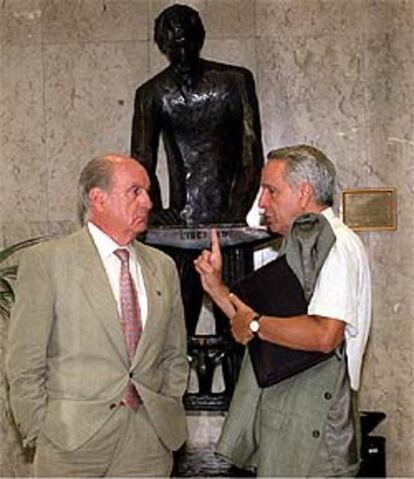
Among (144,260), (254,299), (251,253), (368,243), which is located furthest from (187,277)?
(254,299)

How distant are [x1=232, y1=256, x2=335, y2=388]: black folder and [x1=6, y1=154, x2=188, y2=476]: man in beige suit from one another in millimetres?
348

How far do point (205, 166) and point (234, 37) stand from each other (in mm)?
706

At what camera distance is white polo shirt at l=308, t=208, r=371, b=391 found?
8.23ft

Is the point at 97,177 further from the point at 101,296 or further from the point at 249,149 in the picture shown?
the point at 249,149

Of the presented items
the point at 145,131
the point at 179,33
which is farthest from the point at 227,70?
the point at 145,131

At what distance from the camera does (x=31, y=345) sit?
106 inches

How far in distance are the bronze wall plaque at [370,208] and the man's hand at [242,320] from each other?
189 centimetres

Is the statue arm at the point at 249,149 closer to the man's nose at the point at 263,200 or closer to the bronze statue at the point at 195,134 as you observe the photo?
the bronze statue at the point at 195,134

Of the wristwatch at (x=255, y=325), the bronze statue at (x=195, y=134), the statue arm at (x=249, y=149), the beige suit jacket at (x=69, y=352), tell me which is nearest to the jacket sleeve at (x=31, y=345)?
the beige suit jacket at (x=69, y=352)

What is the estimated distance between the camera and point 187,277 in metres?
4.07

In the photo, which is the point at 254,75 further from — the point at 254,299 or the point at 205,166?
the point at 254,299

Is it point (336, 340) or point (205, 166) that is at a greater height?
point (205, 166)

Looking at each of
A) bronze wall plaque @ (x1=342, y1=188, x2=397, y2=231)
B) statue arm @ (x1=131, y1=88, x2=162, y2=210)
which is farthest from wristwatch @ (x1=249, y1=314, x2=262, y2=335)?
bronze wall plaque @ (x1=342, y1=188, x2=397, y2=231)

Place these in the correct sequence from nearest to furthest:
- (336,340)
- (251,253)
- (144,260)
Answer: (336,340) → (144,260) → (251,253)
